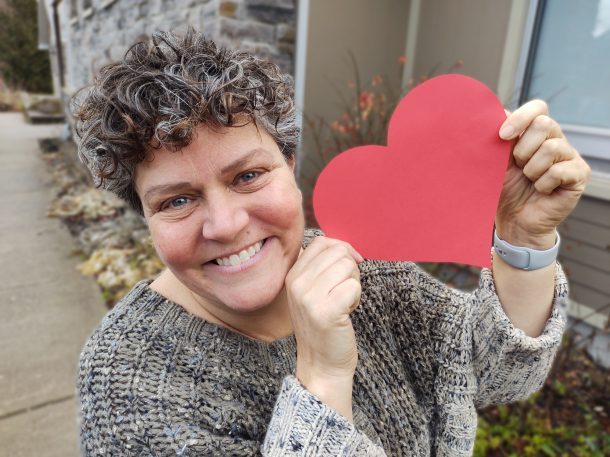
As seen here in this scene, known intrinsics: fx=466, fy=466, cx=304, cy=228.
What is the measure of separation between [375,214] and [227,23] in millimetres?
2811

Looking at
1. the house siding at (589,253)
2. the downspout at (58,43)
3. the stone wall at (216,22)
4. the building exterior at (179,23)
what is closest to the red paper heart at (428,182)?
the building exterior at (179,23)

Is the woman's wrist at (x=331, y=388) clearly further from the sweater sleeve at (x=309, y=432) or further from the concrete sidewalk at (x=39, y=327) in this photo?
the concrete sidewalk at (x=39, y=327)

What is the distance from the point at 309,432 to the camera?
0.83 m

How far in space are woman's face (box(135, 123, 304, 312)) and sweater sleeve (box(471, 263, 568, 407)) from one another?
0.49m

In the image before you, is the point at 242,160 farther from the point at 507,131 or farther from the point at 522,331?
the point at 522,331

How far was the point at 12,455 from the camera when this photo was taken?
7.75ft

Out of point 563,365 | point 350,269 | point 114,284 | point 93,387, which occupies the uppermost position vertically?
point 350,269

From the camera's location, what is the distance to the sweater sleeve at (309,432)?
83cm

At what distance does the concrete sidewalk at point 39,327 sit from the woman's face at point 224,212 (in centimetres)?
206

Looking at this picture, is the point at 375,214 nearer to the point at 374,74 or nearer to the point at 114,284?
the point at 374,74

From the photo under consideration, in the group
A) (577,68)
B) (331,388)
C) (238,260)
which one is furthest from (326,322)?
(577,68)

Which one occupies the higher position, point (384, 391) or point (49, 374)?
point (384, 391)

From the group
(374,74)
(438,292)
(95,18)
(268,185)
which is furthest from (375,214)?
(95,18)

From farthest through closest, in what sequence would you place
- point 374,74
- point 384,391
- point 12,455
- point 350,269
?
point 374,74, point 12,455, point 384,391, point 350,269
